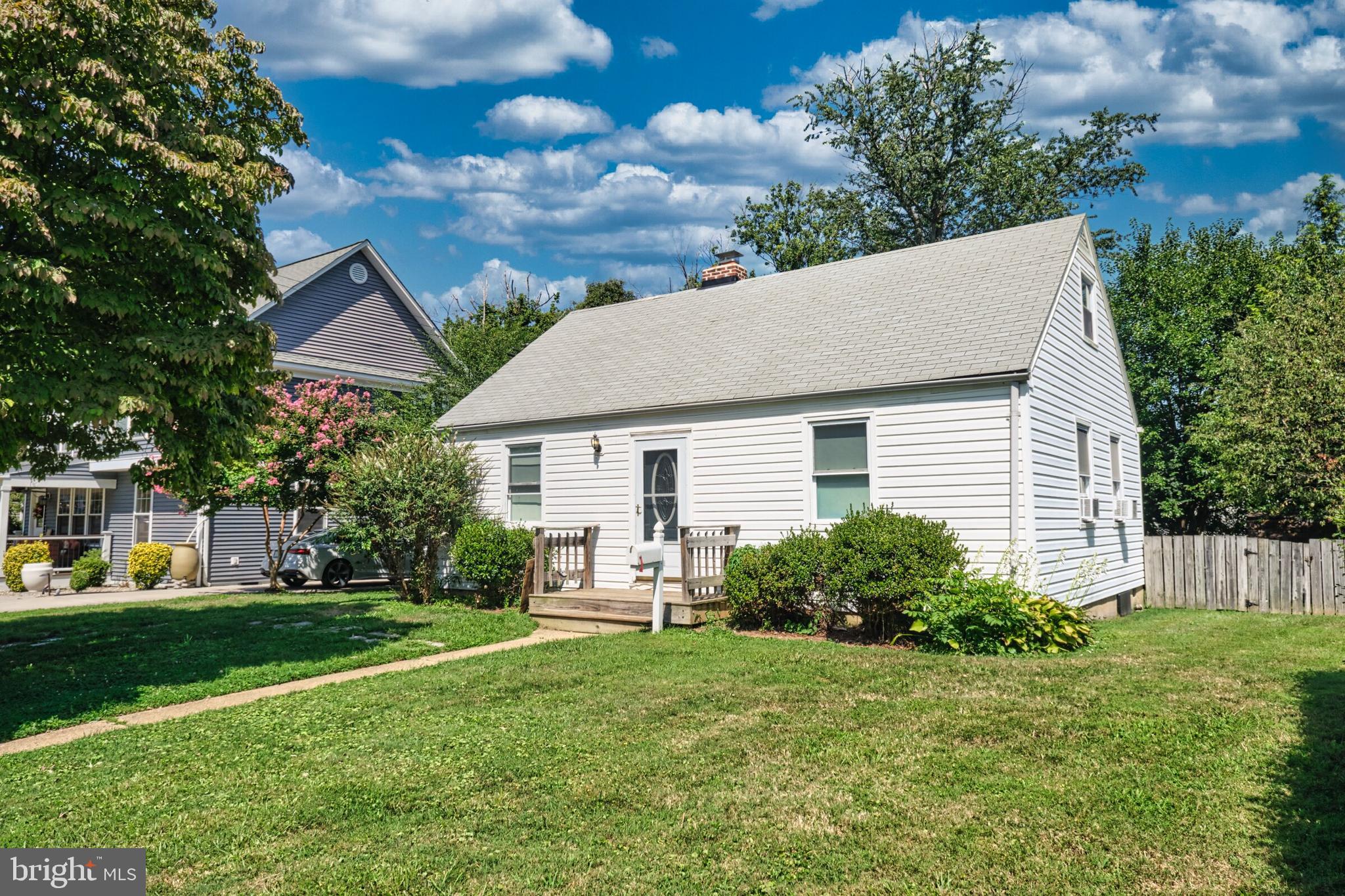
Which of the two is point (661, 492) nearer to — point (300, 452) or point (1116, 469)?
point (300, 452)

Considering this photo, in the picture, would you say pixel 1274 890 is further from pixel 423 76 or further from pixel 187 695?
pixel 423 76

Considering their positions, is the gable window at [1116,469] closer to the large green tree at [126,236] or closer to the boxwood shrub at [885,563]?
the boxwood shrub at [885,563]

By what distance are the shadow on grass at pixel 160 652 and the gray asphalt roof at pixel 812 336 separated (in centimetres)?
506

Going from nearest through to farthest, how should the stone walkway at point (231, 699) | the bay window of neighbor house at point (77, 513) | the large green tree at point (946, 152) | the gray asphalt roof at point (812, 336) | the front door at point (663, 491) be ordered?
the stone walkway at point (231, 699)
the gray asphalt roof at point (812, 336)
the front door at point (663, 491)
the bay window of neighbor house at point (77, 513)
the large green tree at point (946, 152)

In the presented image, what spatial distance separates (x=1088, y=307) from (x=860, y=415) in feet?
17.2

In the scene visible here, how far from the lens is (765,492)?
39.5 ft

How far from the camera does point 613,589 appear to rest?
1347cm

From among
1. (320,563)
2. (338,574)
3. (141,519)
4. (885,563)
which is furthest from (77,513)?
(885,563)

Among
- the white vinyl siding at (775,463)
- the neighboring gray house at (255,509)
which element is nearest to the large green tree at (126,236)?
the white vinyl siding at (775,463)

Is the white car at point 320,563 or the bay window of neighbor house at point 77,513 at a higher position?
the bay window of neighbor house at point 77,513

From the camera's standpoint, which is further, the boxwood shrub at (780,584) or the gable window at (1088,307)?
the gable window at (1088,307)

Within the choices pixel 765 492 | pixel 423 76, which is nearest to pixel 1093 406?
pixel 765 492

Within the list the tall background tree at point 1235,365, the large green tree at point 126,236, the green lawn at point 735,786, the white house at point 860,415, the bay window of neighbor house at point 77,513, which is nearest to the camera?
the green lawn at point 735,786

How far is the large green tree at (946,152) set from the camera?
1025 inches
